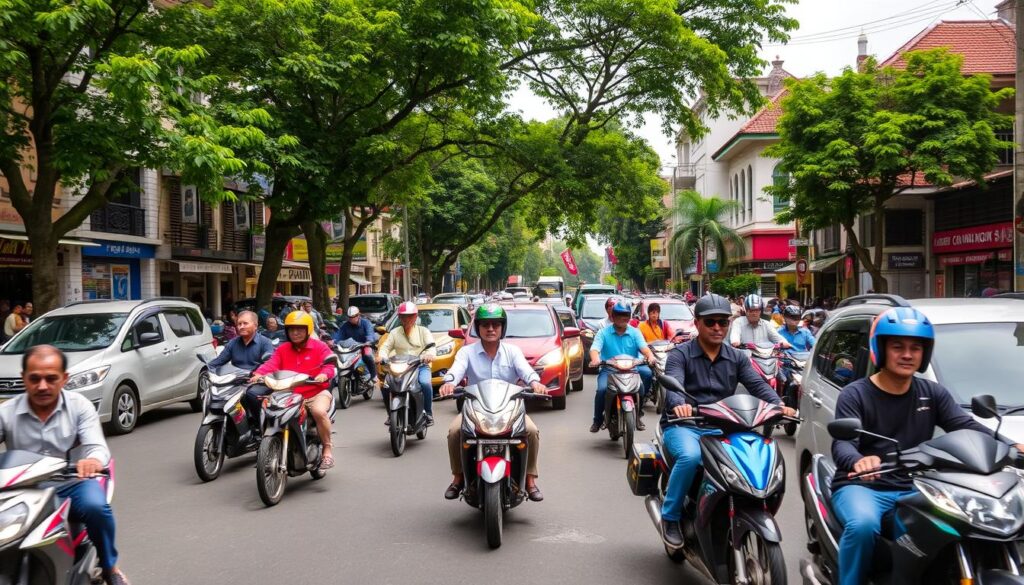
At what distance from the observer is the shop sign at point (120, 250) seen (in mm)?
25062

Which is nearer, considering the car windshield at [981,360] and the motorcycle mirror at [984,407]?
the motorcycle mirror at [984,407]

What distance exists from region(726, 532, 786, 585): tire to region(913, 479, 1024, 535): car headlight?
881 millimetres

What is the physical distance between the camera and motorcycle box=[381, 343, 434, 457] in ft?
30.4

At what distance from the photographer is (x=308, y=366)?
299 inches

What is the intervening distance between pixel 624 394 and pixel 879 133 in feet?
55.9

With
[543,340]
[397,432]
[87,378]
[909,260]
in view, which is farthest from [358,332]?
[909,260]

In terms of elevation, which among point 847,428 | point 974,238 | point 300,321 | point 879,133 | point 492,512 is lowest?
point 492,512

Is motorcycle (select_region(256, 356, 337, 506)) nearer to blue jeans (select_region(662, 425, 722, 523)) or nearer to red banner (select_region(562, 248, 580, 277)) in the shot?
blue jeans (select_region(662, 425, 722, 523))

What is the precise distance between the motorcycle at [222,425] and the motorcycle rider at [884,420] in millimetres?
5815

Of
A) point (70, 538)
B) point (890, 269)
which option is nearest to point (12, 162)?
point (70, 538)

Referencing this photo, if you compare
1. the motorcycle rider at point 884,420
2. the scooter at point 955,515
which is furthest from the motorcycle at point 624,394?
the scooter at point 955,515

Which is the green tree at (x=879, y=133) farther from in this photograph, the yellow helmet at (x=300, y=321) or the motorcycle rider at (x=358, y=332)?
the yellow helmet at (x=300, y=321)

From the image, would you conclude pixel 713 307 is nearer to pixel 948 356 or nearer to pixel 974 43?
pixel 948 356

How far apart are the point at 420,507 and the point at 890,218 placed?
92.3 feet
